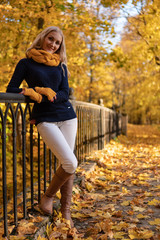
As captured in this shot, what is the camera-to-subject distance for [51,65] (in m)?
2.75

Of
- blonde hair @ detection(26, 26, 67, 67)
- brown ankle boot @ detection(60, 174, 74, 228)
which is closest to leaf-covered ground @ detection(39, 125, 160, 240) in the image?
brown ankle boot @ detection(60, 174, 74, 228)

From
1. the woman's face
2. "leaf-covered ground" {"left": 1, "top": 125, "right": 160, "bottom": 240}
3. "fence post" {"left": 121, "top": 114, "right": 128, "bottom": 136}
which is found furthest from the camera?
"fence post" {"left": 121, "top": 114, "right": 128, "bottom": 136}

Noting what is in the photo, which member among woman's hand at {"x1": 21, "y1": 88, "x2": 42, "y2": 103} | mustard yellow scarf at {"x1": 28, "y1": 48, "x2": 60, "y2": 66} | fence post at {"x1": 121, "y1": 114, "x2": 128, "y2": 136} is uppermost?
mustard yellow scarf at {"x1": 28, "y1": 48, "x2": 60, "y2": 66}

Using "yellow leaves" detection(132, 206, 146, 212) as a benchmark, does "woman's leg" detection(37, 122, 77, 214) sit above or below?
above

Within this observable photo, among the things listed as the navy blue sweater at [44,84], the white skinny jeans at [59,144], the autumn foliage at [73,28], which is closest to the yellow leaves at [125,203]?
the white skinny jeans at [59,144]

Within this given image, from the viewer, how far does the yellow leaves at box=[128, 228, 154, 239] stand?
2483 mm

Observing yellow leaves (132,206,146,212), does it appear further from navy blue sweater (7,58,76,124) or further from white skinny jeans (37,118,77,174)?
navy blue sweater (7,58,76,124)

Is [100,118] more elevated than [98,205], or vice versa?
[100,118]

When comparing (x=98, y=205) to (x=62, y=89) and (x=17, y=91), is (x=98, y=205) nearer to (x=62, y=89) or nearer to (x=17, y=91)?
(x=62, y=89)

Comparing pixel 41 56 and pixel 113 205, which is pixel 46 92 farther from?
pixel 113 205

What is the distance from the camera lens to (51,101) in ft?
8.62

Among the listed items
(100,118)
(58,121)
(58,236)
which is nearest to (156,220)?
(58,236)

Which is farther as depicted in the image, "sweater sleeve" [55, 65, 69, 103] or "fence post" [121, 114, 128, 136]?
"fence post" [121, 114, 128, 136]

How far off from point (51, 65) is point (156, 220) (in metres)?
1.98
